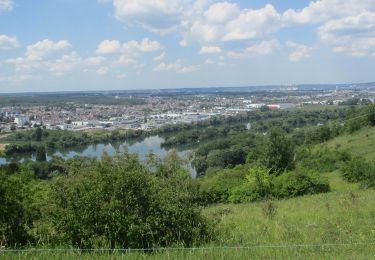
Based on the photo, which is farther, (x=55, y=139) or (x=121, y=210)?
(x=55, y=139)

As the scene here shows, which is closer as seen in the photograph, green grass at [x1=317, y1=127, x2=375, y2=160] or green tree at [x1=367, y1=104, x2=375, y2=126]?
green grass at [x1=317, y1=127, x2=375, y2=160]

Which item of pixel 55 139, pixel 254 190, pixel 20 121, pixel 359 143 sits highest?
pixel 254 190

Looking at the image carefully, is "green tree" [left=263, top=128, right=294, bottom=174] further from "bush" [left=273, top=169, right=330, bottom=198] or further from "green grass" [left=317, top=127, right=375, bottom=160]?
"bush" [left=273, top=169, right=330, bottom=198]

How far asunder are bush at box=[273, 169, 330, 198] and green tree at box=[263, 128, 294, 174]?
1241 cm

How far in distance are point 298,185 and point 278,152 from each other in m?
13.9

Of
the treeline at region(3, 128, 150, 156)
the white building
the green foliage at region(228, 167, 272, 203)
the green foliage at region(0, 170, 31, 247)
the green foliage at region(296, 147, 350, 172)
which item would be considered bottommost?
the treeline at region(3, 128, 150, 156)

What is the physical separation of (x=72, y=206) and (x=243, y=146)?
220ft

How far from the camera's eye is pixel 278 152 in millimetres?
42656

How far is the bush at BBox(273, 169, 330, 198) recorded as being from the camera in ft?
94.9

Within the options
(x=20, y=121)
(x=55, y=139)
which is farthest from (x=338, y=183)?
(x=20, y=121)

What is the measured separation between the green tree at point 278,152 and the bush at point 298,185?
12409mm

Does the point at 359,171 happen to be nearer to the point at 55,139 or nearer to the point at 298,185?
the point at 298,185

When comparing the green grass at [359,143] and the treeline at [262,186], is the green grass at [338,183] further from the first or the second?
the green grass at [359,143]

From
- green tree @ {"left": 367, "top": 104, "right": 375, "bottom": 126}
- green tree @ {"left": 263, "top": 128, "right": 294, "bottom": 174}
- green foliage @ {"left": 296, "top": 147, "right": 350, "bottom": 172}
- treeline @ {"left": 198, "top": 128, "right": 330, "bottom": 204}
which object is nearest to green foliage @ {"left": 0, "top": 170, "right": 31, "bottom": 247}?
treeline @ {"left": 198, "top": 128, "right": 330, "bottom": 204}
